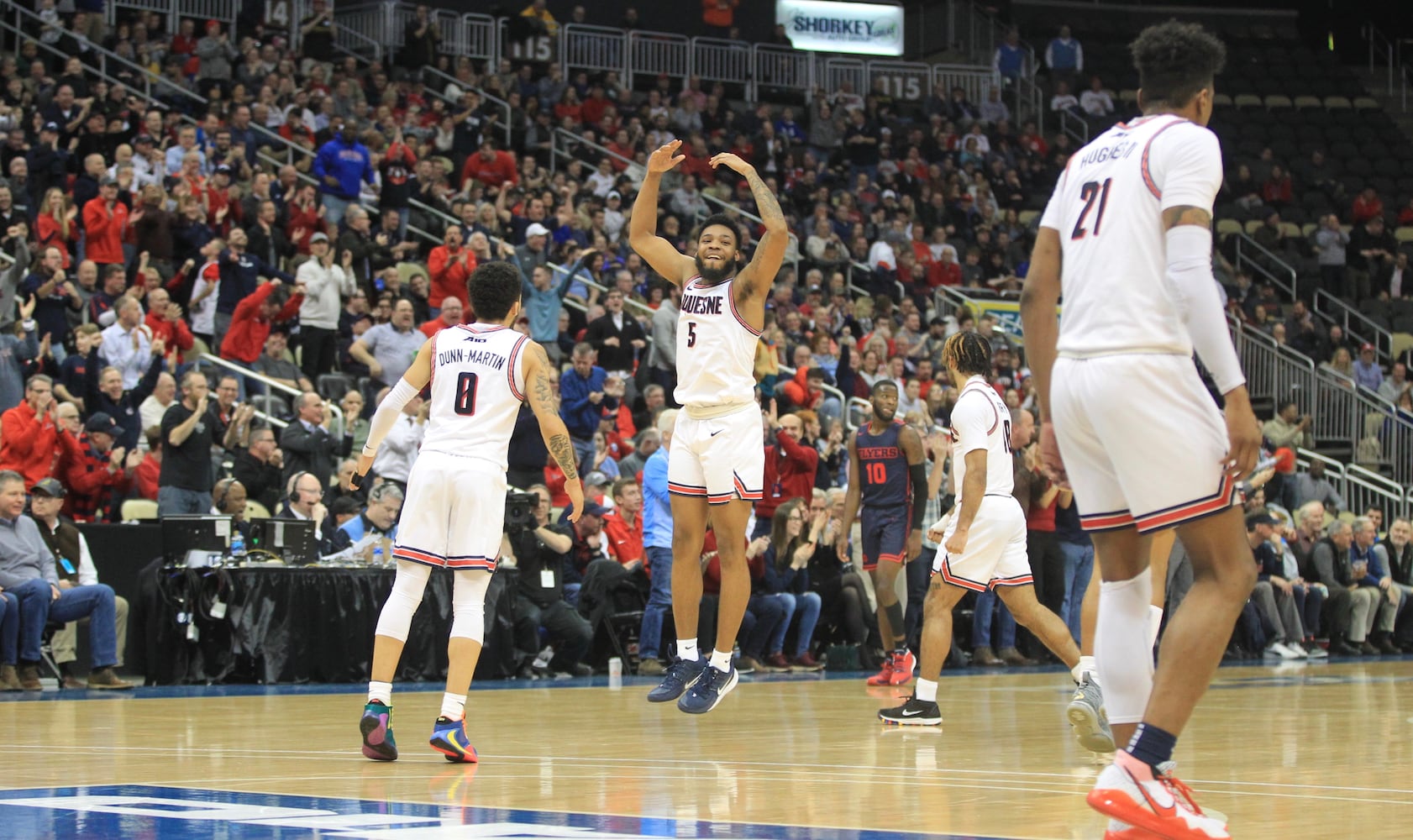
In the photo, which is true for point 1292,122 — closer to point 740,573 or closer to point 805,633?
point 805,633

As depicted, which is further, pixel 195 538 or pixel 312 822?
pixel 195 538

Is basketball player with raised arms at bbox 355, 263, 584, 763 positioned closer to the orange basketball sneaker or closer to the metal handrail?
the orange basketball sneaker

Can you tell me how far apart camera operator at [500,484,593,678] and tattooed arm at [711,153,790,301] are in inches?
213

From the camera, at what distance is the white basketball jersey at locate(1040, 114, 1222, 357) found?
14.9ft

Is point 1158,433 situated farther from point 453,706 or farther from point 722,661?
point 722,661

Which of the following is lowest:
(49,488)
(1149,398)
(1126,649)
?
(1126,649)

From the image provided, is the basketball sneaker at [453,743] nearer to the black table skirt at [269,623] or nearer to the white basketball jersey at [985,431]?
the white basketball jersey at [985,431]

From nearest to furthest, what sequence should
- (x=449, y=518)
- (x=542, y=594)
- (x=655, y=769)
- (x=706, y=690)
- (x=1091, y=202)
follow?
(x=1091, y=202), (x=655, y=769), (x=449, y=518), (x=706, y=690), (x=542, y=594)

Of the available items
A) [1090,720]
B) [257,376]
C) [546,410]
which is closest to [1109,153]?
[1090,720]

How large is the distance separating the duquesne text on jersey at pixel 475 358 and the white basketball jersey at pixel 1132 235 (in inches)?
129

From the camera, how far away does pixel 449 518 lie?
7.39 meters

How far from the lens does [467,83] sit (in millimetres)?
24391

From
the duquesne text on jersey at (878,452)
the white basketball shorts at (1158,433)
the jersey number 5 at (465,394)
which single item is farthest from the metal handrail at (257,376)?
the white basketball shorts at (1158,433)

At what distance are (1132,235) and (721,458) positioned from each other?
4317 mm
